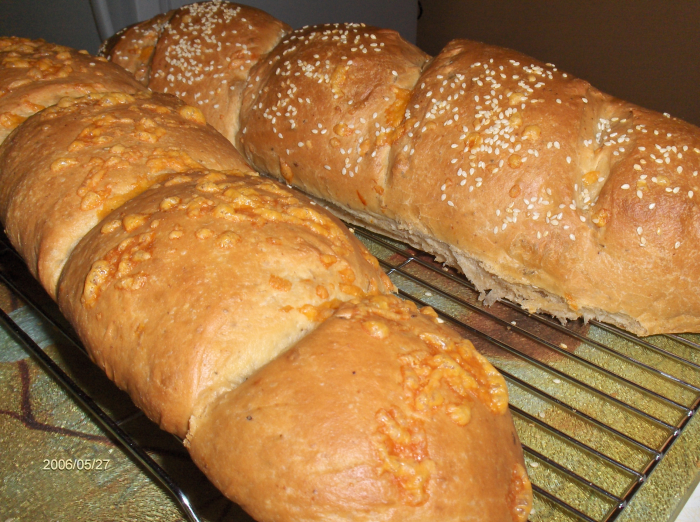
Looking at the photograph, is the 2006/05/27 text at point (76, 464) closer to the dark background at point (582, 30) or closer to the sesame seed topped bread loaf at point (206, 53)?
the sesame seed topped bread loaf at point (206, 53)

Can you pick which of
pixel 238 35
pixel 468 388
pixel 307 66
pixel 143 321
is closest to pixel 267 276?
pixel 143 321

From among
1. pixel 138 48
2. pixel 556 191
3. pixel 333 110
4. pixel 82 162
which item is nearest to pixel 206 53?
pixel 138 48

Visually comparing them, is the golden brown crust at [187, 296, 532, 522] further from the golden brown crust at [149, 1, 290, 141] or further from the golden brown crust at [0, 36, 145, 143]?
the golden brown crust at [149, 1, 290, 141]

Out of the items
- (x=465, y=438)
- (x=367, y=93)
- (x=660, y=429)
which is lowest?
(x=660, y=429)

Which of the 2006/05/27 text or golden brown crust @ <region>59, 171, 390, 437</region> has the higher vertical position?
golden brown crust @ <region>59, 171, 390, 437</region>

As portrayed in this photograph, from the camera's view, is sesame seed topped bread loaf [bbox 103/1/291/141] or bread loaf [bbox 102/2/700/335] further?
sesame seed topped bread loaf [bbox 103/1/291/141]

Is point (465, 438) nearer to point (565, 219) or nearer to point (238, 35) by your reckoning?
point (565, 219)

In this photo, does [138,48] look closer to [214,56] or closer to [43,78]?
[214,56]

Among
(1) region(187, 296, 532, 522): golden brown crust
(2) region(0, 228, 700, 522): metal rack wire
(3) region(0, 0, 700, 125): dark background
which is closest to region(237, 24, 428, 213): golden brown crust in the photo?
(2) region(0, 228, 700, 522): metal rack wire
